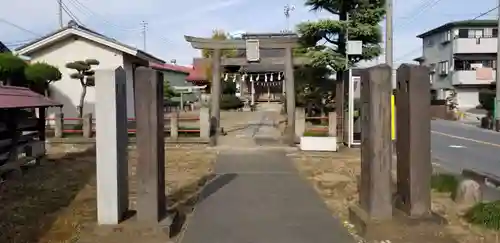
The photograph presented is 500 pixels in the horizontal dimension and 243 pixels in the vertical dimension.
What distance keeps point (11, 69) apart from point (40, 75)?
129 cm

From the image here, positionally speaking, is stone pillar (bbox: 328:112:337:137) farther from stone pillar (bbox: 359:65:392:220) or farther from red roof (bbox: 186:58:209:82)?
red roof (bbox: 186:58:209:82)

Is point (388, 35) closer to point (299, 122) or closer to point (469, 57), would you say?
point (299, 122)

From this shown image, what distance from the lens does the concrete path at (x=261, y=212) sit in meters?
6.61

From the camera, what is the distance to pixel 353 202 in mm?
8703

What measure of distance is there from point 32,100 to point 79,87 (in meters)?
13.0

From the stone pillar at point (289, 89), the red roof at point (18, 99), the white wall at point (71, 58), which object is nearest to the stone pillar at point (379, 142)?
the red roof at point (18, 99)

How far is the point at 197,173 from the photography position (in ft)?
40.0

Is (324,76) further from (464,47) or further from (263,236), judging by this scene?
(464,47)

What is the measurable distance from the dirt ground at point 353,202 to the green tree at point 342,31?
703 cm

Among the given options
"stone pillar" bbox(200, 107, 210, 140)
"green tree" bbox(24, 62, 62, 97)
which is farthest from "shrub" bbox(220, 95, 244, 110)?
"stone pillar" bbox(200, 107, 210, 140)

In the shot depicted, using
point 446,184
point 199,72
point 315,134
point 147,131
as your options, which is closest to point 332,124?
point 315,134

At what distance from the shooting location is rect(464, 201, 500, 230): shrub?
691cm

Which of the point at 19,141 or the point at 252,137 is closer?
the point at 19,141

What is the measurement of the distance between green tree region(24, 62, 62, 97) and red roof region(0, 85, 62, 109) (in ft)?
30.3
